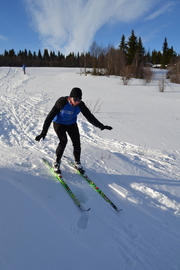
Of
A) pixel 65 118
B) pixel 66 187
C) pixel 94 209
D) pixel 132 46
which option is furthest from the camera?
pixel 132 46

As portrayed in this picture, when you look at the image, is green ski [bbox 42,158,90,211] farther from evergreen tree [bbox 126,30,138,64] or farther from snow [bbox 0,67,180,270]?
evergreen tree [bbox 126,30,138,64]

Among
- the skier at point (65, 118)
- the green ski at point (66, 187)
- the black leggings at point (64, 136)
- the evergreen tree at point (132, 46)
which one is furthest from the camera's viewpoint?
the evergreen tree at point (132, 46)

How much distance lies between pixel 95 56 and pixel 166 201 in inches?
1314

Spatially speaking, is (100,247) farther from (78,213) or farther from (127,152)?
(127,152)

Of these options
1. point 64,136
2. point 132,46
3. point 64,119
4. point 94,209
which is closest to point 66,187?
point 94,209

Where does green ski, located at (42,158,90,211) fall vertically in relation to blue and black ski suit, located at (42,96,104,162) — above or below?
below

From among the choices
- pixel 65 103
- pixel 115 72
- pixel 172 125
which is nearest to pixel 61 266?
pixel 65 103

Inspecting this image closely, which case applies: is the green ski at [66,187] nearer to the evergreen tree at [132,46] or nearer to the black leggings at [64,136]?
the black leggings at [64,136]

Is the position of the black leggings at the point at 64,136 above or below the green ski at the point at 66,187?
above

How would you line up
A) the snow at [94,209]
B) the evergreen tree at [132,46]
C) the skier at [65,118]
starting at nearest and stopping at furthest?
1. the snow at [94,209]
2. the skier at [65,118]
3. the evergreen tree at [132,46]

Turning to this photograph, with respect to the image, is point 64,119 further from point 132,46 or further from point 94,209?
point 132,46

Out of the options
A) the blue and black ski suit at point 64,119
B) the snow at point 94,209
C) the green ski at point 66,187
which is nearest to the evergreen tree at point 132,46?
the snow at point 94,209

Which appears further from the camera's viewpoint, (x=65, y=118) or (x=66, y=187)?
(x=65, y=118)

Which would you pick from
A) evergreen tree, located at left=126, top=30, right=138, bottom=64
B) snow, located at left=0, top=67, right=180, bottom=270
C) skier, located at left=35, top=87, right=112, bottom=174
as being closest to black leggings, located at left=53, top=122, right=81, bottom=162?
skier, located at left=35, top=87, right=112, bottom=174
